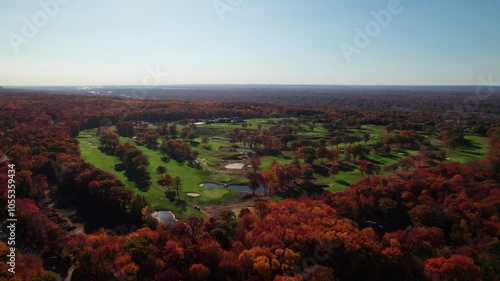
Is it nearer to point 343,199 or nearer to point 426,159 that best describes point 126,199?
point 343,199

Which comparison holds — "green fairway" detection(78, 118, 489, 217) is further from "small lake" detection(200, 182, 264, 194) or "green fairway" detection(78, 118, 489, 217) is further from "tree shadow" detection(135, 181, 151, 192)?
"small lake" detection(200, 182, 264, 194)

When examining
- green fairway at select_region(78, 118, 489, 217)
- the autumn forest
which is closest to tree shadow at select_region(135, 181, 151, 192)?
the autumn forest

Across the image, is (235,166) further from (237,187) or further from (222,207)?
(222,207)

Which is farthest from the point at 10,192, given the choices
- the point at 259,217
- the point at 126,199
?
the point at 259,217

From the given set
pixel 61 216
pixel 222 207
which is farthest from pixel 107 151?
pixel 222 207

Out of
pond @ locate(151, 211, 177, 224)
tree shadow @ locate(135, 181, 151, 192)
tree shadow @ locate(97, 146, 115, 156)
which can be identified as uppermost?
tree shadow @ locate(97, 146, 115, 156)

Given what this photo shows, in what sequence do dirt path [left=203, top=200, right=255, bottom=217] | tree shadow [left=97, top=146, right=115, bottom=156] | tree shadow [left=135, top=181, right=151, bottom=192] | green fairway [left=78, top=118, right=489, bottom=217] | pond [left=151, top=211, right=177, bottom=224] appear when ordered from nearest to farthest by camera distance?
pond [left=151, top=211, right=177, bottom=224] < dirt path [left=203, top=200, right=255, bottom=217] < green fairway [left=78, top=118, right=489, bottom=217] < tree shadow [left=135, top=181, right=151, bottom=192] < tree shadow [left=97, top=146, right=115, bottom=156]

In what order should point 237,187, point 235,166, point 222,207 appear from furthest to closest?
point 235,166 < point 237,187 < point 222,207

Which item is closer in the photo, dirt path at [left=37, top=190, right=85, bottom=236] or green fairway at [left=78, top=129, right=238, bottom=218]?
dirt path at [left=37, top=190, right=85, bottom=236]
